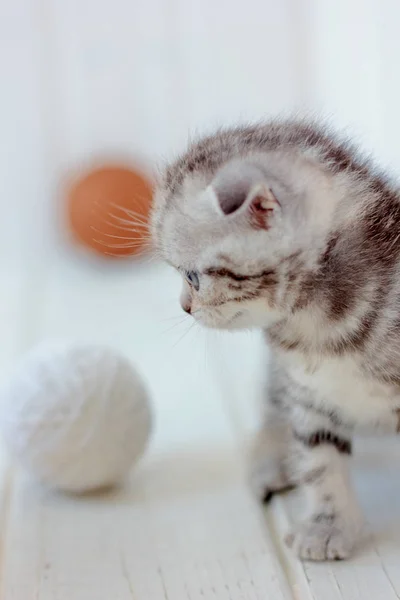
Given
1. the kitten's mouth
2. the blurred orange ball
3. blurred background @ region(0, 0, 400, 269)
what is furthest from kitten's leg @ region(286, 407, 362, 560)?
blurred background @ region(0, 0, 400, 269)

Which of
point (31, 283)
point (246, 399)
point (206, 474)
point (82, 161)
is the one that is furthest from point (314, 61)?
point (206, 474)

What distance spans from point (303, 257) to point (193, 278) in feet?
0.34

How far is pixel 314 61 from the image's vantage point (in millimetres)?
2047

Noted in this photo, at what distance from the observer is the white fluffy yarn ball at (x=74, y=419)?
Answer: 0.89 m

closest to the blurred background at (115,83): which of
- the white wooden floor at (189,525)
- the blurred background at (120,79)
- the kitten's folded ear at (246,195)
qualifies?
the blurred background at (120,79)

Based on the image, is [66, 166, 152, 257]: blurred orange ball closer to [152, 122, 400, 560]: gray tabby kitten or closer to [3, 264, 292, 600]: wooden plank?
[3, 264, 292, 600]: wooden plank

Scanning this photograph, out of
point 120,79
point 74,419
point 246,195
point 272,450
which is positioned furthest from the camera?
point 120,79

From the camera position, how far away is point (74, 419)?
2.91ft

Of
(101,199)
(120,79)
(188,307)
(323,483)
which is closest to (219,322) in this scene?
(188,307)

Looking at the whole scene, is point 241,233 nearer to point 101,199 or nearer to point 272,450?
point 272,450

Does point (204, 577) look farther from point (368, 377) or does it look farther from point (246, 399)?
point (246, 399)

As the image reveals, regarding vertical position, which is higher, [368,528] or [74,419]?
[74,419]

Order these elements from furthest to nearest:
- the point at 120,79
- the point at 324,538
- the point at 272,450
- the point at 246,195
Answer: the point at 120,79, the point at 272,450, the point at 324,538, the point at 246,195

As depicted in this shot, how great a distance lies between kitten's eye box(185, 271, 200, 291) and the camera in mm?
745
